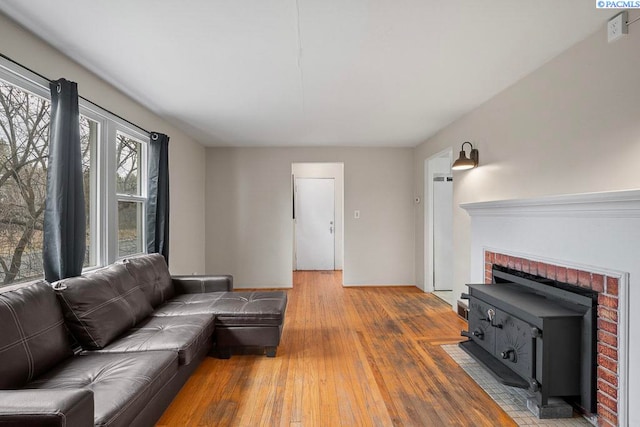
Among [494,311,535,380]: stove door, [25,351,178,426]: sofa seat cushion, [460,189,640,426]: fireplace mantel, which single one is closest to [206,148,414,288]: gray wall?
[460,189,640,426]: fireplace mantel

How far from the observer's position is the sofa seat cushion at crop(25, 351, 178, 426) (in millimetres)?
1301

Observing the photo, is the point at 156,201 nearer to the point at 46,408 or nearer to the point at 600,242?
the point at 46,408

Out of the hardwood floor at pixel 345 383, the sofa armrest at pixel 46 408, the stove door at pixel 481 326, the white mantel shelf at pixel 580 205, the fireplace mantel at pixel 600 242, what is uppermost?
the white mantel shelf at pixel 580 205

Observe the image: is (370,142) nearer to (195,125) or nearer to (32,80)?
(195,125)

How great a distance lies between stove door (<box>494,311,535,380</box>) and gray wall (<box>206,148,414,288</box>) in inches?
119

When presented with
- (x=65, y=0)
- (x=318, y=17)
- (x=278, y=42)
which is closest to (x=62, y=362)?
(x=65, y=0)

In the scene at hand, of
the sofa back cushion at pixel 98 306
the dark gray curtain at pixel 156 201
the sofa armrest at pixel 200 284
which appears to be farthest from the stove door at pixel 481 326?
the dark gray curtain at pixel 156 201

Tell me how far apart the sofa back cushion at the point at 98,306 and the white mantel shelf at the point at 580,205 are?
295 centimetres

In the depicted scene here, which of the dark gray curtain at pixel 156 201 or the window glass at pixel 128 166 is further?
the dark gray curtain at pixel 156 201

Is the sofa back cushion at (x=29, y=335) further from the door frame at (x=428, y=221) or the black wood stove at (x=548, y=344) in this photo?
the door frame at (x=428, y=221)

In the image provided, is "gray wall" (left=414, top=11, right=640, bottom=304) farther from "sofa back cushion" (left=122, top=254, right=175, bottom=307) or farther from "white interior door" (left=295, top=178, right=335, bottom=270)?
"white interior door" (left=295, top=178, right=335, bottom=270)

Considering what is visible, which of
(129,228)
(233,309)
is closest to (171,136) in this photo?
(129,228)

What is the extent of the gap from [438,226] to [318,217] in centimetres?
273

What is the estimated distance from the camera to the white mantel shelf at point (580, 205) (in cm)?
150
